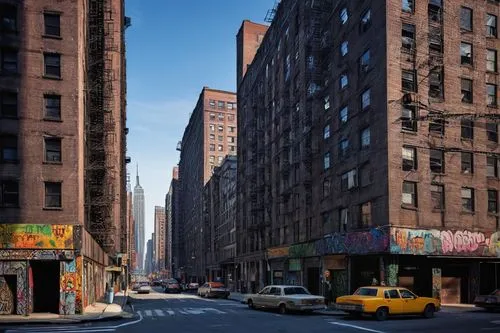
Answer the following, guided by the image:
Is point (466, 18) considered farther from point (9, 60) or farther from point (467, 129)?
point (9, 60)

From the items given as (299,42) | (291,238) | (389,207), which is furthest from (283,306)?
(299,42)

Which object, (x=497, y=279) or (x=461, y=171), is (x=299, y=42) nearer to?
(x=461, y=171)

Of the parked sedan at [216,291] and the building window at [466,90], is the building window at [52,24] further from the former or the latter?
the parked sedan at [216,291]

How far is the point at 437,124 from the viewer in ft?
131

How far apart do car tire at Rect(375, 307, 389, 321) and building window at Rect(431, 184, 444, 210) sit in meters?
14.2

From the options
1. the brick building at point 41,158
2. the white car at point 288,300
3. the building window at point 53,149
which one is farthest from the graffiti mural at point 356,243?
the building window at point 53,149

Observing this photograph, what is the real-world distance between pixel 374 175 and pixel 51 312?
22.6m

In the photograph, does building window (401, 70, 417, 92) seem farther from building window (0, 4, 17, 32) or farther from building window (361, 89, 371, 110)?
building window (0, 4, 17, 32)

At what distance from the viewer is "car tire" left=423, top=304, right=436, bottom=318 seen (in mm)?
28122

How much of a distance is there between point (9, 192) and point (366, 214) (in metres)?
23.8

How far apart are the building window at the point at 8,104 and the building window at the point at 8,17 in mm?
3767

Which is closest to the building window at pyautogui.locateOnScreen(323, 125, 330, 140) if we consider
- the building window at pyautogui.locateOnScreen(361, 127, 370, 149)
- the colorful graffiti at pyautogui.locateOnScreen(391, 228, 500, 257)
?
the building window at pyautogui.locateOnScreen(361, 127, 370, 149)

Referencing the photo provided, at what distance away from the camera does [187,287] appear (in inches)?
3366

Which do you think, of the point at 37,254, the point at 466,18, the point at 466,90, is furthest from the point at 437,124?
the point at 37,254
